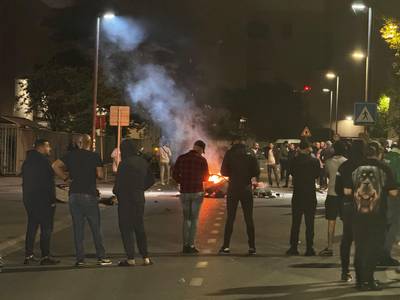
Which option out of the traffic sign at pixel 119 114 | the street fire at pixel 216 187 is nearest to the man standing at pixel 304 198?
the street fire at pixel 216 187

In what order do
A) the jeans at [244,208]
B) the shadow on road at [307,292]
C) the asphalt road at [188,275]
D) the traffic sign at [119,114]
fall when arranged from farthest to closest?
1. the traffic sign at [119,114]
2. the jeans at [244,208]
3. the asphalt road at [188,275]
4. the shadow on road at [307,292]

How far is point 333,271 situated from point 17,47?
3206cm

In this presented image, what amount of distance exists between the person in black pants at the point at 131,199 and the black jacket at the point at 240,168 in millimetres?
1689

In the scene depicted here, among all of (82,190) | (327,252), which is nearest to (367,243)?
(327,252)

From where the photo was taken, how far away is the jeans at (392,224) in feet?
33.1

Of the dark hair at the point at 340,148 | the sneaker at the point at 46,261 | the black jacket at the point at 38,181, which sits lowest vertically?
the sneaker at the point at 46,261

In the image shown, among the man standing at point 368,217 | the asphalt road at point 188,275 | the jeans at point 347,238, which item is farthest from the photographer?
the jeans at point 347,238

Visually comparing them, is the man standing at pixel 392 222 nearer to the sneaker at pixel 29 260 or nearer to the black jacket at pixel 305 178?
the black jacket at pixel 305 178

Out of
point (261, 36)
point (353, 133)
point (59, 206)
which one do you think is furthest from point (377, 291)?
point (261, 36)

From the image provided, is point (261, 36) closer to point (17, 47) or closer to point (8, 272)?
point (17, 47)

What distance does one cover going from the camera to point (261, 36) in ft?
377

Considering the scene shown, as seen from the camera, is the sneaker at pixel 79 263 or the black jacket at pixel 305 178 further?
the black jacket at pixel 305 178

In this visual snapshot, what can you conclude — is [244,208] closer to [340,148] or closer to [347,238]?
[340,148]

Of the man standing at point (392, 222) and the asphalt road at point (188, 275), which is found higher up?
the man standing at point (392, 222)
